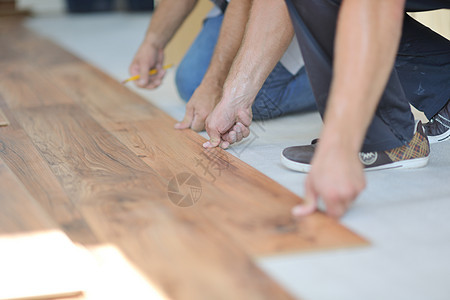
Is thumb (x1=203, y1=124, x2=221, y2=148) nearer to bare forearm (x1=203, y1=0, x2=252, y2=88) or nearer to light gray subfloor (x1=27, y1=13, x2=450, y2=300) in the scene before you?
light gray subfloor (x1=27, y1=13, x2=450, y2=300)

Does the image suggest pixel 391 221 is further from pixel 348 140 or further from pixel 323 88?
pixel 323 88

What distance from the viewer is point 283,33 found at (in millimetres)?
1426

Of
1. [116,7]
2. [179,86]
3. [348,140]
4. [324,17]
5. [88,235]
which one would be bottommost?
[116,7]

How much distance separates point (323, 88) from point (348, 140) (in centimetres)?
26

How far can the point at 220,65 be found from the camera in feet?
5.77

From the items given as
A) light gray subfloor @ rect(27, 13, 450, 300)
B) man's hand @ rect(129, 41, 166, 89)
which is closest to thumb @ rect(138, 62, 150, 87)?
man's hand @ rect(129, 41, 166, 89)

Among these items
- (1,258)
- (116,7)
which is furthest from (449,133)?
(116,7)

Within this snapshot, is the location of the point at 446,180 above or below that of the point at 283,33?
below

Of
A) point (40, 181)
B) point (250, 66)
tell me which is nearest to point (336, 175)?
point (250, 66)

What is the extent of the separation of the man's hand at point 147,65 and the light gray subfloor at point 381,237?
0.41m

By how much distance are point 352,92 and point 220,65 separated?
794 millimetres

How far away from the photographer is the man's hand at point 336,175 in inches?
39.6

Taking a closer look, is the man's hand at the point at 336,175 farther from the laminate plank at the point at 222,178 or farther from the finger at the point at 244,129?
the finger at the point at 244,129

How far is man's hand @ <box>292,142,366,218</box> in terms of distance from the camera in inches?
39.6
